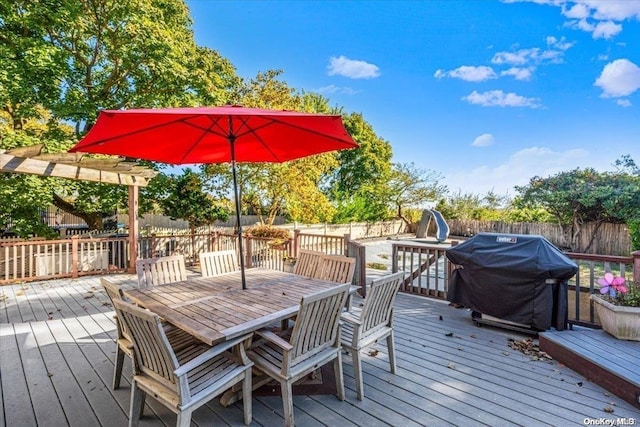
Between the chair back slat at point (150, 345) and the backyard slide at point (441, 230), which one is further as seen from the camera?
the backyard slide at point (441, 230)

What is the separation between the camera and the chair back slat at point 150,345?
5.48ft

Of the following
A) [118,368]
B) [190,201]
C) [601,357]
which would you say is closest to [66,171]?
[190,201]

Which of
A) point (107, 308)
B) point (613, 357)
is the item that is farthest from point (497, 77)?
point (107, 308)

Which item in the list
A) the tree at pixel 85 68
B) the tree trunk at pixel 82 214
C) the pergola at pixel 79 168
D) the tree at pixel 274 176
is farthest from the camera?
the tree trunk at pixel 82 214

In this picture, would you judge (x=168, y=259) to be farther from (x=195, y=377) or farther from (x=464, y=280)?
(x=464, y=280)

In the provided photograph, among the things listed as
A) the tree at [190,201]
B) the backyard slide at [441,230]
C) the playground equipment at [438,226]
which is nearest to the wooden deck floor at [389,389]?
the tree at [190,201]

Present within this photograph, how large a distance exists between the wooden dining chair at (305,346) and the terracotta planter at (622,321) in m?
2.89

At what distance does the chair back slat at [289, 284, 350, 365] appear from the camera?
200cm

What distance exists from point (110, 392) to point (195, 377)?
46.9 inches

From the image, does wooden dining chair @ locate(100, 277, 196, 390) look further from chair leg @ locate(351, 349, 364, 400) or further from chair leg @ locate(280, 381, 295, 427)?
chair leg @ locate(351, 349, 364, 400)

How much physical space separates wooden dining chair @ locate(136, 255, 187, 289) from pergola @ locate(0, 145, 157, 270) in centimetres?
307

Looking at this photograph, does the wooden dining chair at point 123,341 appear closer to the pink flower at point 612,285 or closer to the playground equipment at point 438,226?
the pink flower at point 612,285

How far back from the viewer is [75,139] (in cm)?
943

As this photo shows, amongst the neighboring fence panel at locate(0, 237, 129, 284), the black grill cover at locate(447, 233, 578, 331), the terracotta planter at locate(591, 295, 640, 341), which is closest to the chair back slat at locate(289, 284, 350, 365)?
the black grill cover at locate(447, 233, 578, 331)
